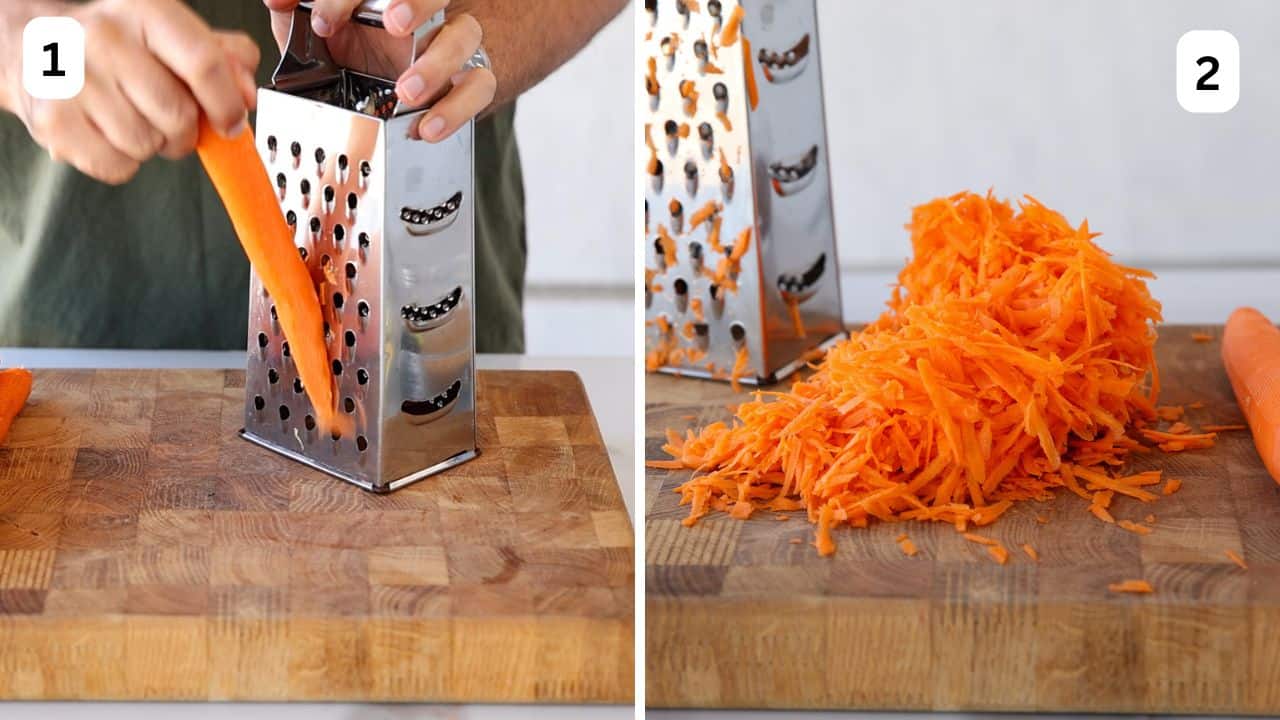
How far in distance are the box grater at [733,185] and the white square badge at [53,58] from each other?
2.12ft

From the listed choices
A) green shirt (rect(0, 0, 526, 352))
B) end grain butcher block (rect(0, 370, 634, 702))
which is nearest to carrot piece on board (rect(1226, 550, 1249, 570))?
end grain butcher block (rect(0, 370, 634, 702))

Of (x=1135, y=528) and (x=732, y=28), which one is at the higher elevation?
(x=732, y=28)

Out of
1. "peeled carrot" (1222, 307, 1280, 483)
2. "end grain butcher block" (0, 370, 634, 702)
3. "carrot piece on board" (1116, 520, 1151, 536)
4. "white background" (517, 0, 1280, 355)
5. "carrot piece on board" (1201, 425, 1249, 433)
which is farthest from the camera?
"white background" (517, 0, 1280, 355)

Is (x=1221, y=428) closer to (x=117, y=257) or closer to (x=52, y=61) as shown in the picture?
(x=52, y=61)

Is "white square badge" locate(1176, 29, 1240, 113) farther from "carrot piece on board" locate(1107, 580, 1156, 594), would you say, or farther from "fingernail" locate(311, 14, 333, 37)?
"fingernail" locate(311, 14, 333, 37)

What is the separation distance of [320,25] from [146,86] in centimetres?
23

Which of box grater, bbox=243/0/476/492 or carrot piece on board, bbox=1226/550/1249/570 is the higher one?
box grater, bbox=243/0/476/492

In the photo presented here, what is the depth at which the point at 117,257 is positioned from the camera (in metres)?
1.80

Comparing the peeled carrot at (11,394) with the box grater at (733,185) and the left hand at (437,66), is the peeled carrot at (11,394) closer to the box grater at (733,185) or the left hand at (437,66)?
the left hand at (437,66)

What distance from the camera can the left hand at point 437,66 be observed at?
1269 millimetres

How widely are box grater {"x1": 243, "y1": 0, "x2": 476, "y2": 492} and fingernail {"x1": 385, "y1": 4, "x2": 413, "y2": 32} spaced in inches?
0.9

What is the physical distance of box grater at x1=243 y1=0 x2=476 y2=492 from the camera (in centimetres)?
129

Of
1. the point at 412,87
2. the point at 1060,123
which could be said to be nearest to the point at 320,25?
the point at 412,87

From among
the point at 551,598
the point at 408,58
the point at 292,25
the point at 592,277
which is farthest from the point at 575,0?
the point at 592,277
